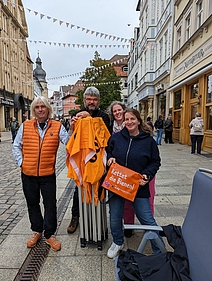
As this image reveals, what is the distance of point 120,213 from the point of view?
240 centimetres

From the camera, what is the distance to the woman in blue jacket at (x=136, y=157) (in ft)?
7.35

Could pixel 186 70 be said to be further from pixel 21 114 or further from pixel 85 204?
pixel 21 114

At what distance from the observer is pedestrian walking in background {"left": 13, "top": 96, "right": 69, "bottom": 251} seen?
2496 millimetres

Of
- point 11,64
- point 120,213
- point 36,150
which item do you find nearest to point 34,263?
point 120,213

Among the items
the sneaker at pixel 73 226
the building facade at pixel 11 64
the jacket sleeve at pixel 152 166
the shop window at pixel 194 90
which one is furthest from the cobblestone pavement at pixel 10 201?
the building facade at pixel 11 64

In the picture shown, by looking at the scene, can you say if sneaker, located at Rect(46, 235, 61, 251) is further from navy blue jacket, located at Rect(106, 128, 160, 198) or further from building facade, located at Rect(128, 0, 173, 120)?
building facade, located at Rect(128, 0, 173, 120)

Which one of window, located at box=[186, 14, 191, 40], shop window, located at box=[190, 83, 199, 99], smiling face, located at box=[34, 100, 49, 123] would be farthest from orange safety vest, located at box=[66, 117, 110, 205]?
window, located at box=[186, 14, 191, 40]

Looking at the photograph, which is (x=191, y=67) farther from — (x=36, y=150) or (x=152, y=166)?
(x=36, y=150)

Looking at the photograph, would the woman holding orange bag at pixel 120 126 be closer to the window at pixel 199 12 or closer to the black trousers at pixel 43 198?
the black trousers at pixel 43 198

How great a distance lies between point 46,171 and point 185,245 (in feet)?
5.22

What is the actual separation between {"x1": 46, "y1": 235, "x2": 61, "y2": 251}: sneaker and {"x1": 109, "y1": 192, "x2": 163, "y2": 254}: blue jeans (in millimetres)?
698

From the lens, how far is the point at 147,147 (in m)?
2.26

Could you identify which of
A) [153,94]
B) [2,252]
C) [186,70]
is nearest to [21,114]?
[153,94]

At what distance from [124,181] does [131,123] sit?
590 mm
